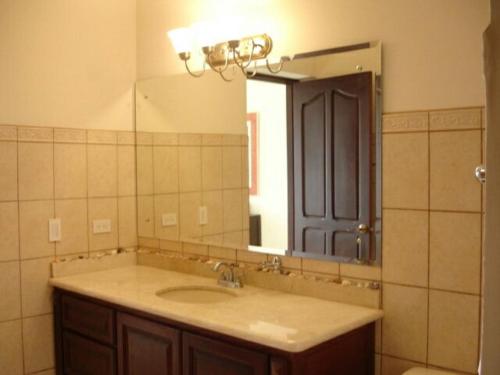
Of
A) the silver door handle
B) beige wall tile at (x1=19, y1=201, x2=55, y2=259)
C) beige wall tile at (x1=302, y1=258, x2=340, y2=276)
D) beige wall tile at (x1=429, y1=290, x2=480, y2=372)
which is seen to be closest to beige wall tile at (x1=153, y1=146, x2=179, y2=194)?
beige wall tile at (x1=19, y1=201, x2=55, y2=259)

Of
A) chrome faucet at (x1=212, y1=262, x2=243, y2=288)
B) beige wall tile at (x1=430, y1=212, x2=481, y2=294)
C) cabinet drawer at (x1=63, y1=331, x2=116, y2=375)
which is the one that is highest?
beige wall tile at (x1=430, y1=212, x2=481, y2=294)

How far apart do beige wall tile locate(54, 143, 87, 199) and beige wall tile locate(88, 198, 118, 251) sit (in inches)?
3.9

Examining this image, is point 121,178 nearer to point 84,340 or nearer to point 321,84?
point 84,340

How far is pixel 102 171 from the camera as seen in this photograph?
3.03 meters

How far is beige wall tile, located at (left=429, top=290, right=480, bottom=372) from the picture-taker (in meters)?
1.95

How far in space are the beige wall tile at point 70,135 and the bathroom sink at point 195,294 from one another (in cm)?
96

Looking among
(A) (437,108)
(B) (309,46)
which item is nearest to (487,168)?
(A) (437,108)

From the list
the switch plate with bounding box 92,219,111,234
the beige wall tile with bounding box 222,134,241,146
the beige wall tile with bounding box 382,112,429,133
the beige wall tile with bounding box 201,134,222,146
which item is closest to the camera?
the beige wall tile with bounding box 382,112,429,133

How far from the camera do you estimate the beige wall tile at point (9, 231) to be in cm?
265

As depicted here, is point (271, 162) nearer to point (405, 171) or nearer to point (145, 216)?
point (405, 171)

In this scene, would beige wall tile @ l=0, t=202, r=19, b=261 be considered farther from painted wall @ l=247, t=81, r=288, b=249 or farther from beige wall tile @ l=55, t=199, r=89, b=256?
painted wall @ l=247, t=81, r=288, b=249

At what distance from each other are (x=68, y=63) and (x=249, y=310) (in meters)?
1.65

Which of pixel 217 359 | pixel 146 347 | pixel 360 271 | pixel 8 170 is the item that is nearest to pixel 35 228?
pixel 8 170

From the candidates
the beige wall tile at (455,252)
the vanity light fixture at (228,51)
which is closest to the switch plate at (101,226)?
the vanity light fixture at (228,51)
